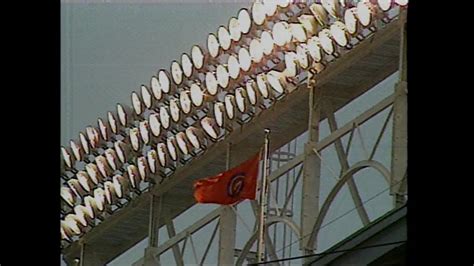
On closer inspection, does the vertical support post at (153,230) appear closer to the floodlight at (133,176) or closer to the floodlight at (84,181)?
the floodlight at (133,176)

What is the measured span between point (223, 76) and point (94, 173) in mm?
644

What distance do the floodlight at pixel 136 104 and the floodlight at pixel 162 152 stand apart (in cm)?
15

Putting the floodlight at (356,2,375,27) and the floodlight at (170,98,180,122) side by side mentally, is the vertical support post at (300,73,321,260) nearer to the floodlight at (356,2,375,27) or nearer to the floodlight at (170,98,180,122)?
the floodlight at (356,2,375,27)

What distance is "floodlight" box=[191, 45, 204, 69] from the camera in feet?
12.8

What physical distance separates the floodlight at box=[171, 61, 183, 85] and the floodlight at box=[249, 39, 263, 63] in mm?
285

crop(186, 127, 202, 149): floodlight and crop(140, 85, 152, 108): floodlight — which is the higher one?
crop(140, 85, 152, 108): floodlight

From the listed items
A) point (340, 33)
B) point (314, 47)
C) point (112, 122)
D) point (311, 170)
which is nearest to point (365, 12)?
point (340, 33)

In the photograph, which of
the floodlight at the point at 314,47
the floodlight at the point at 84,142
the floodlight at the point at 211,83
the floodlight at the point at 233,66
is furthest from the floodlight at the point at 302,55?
the floodlight at the point at 84,142

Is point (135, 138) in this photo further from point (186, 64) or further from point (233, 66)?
point (233, 66)

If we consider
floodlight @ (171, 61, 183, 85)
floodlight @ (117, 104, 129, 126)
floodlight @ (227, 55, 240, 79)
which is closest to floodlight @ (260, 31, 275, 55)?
floodlight @ (227, 55, 240, 79)

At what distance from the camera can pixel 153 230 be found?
404 centimetres
